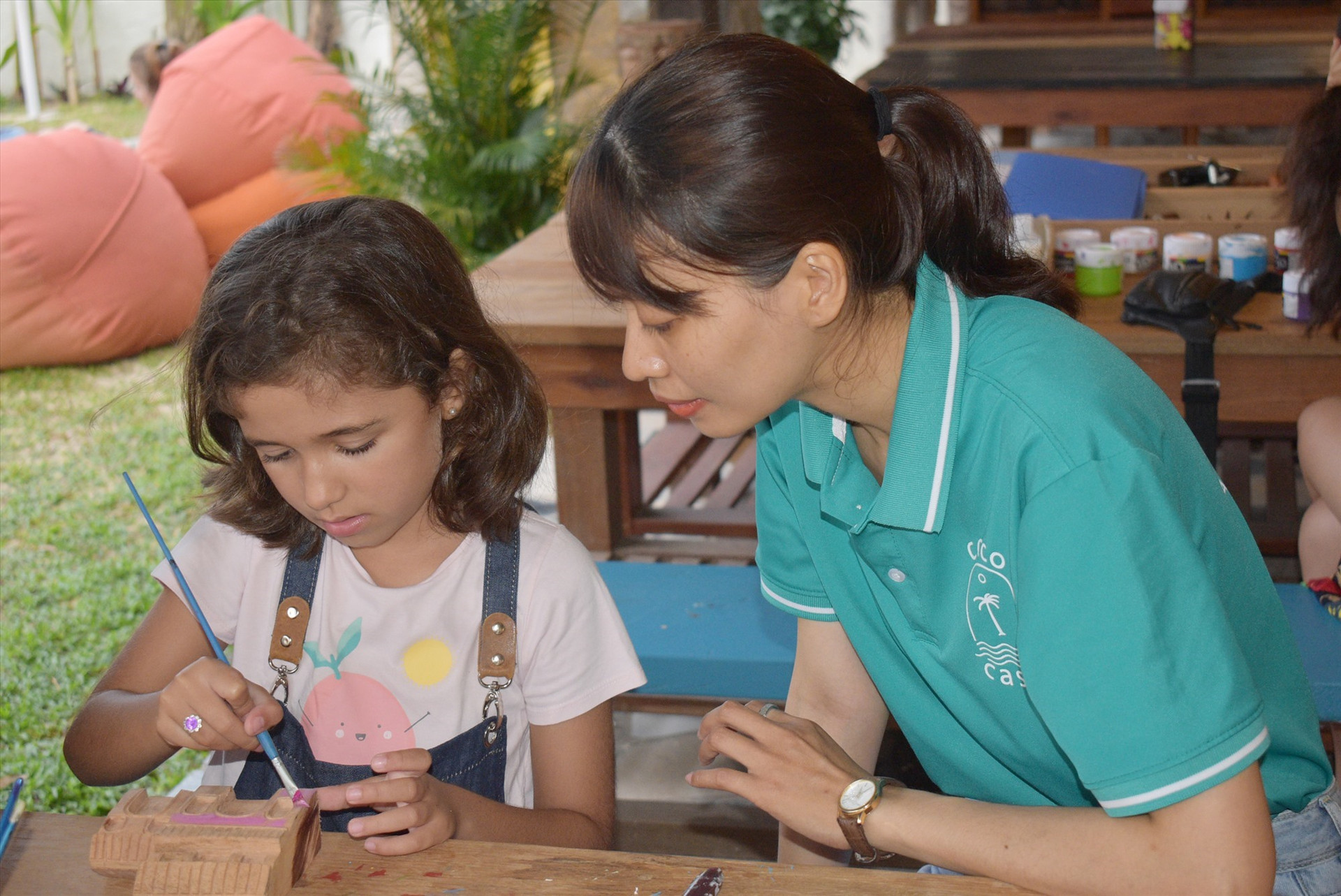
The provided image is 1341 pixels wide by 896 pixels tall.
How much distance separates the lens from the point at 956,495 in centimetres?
114

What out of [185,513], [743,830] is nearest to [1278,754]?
[743,830]

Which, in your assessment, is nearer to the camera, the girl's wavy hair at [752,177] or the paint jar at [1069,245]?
the girl's wavy hair at [752,177]

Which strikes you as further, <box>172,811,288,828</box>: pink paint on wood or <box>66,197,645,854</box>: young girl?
<box>66,197,645,854</box>: young girl

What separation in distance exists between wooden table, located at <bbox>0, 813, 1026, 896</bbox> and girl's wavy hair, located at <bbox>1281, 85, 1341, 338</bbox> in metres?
1.65

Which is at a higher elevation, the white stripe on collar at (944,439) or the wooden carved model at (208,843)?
the white stripe on collar at (944,439)

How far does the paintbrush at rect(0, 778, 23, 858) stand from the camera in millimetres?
1049

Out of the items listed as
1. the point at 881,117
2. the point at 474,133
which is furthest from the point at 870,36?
the point at 881,117

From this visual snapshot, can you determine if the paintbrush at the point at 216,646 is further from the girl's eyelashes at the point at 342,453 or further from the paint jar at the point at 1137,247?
the paint jar at the point at 1137,247

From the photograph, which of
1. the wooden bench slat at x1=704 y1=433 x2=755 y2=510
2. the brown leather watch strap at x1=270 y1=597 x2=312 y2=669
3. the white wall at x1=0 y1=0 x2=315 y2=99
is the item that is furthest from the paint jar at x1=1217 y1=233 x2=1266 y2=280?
the white wall at x1=0 y1=0 x2=315 y2=99

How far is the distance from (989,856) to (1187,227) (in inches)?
85.1

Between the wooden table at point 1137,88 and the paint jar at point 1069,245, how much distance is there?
70.6 inches

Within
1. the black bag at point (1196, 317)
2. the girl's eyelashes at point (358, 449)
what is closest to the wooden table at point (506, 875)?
the girl's eyelashes at point (358, 449)

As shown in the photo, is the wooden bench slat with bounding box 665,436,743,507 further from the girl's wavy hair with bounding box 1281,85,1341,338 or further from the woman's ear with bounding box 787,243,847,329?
the woman's ear with bounding box 787,243,847,329

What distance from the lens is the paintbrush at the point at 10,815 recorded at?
1.05 m
